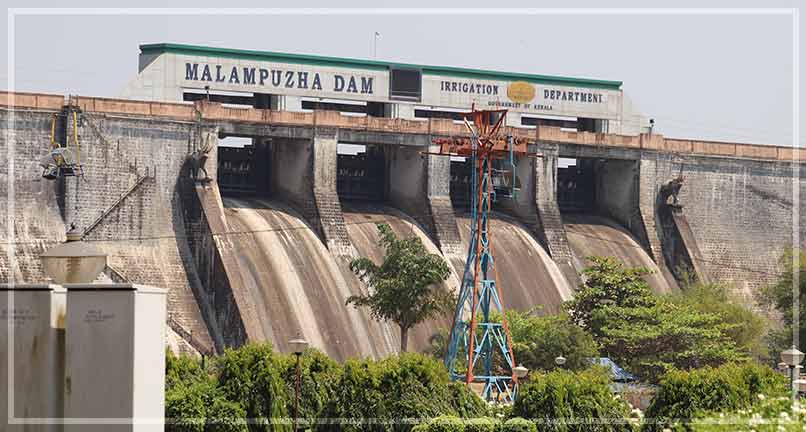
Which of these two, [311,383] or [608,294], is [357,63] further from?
[311,383]

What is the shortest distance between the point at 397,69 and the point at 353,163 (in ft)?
19.0

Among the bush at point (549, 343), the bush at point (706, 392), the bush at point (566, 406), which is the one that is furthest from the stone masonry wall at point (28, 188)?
the bush at point (706, 392)

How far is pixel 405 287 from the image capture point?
75625 millimetres

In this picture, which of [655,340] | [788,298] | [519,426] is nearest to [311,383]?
[519,426]

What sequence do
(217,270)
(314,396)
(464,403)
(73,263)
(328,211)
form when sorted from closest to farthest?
(73,263)
(464,403)
(314,396)
(217,270)
(328,211)

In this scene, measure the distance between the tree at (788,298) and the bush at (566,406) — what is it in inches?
1514

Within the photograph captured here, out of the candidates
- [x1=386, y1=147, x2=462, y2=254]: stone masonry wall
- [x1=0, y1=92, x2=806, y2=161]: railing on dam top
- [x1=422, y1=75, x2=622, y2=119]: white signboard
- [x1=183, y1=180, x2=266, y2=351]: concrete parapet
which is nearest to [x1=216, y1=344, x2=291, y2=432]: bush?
[x1=183, y1=180, x2=266, y2=351]: concrete parapet

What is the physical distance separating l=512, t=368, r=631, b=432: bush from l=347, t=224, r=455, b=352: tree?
26472mm

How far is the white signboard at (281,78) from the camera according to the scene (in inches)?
3253

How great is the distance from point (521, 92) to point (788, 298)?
18.1 m

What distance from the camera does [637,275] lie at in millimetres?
82625

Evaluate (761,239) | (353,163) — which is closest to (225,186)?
(353,163)

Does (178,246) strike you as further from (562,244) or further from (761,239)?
(761,239)

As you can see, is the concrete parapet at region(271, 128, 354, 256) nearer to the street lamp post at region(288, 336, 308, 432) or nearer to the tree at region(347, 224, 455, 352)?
the tree at region(347, 224, 455, 352)
